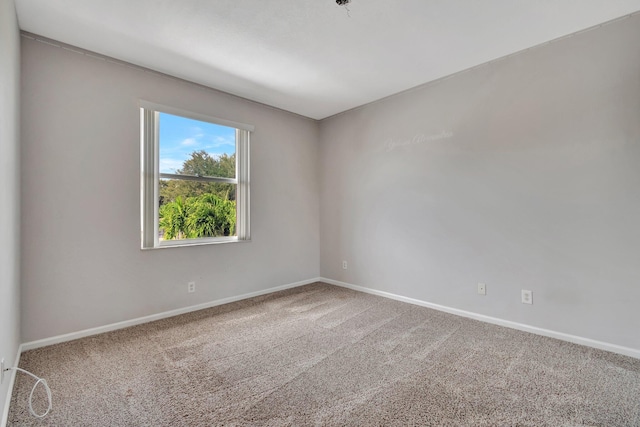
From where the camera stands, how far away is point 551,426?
1.47 meters

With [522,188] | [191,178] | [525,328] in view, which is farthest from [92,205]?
[525,328]

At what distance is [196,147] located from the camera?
10.8ft

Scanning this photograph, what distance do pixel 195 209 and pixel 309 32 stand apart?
7.13 ft

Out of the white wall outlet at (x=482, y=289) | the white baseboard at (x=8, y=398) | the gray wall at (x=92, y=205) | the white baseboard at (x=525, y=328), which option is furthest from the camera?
the white wall outlet at (x=482, y=289)

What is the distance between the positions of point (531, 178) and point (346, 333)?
7.08 feet

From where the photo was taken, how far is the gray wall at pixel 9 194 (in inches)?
60.7

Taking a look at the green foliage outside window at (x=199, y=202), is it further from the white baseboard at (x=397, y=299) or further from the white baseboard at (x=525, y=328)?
the white baseboard at (x=525, y=328)

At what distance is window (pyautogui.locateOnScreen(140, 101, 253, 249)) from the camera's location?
2.92m

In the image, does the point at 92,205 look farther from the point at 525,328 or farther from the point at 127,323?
the point at 525,328

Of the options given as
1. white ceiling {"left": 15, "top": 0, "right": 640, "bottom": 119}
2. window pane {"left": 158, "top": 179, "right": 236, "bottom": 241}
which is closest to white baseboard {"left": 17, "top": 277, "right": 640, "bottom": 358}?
window pane {"left": 158, "top": 179, "right": 236, "bottom": 241}

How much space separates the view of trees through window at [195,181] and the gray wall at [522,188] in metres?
1.79

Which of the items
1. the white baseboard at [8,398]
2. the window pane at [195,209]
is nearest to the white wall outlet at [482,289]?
the window pane at [195,209]

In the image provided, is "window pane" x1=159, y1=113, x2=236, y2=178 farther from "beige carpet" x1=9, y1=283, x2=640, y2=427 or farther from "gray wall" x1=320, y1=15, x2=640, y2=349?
"gray wall" x1=320, y1=15, x2=640, y2=349

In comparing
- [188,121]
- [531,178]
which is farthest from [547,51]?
[188,121]
